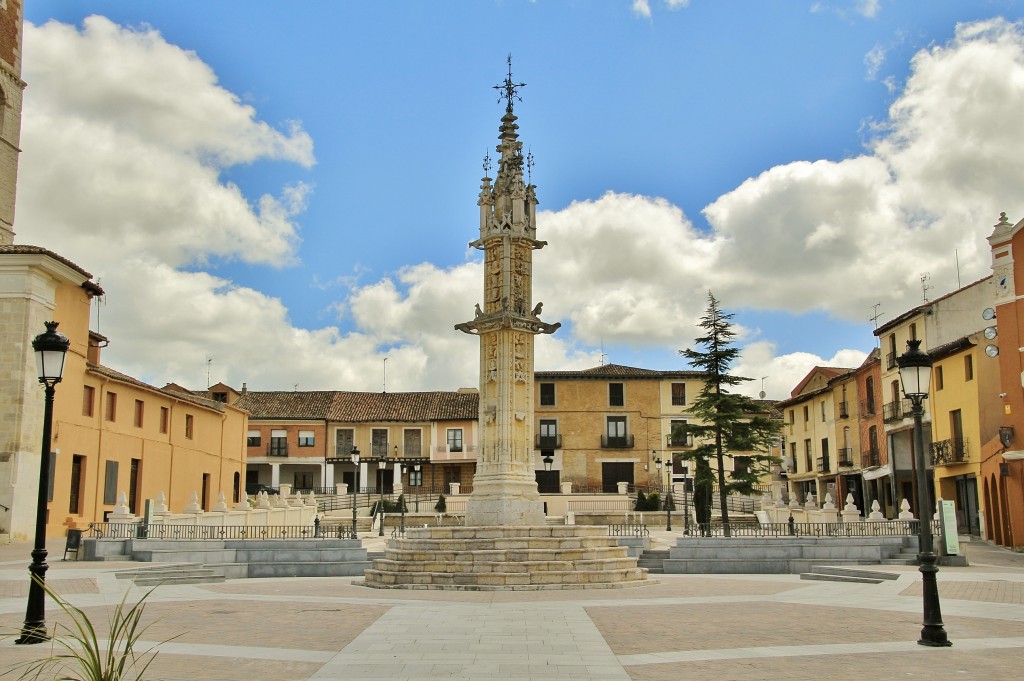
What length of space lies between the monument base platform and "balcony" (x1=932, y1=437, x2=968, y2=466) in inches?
868

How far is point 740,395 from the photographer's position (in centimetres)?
3416

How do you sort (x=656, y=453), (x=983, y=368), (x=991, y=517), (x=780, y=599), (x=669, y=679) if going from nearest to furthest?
(x=669, y=679) → (x=780, y=599) → (x=991, y=517) → (x=983, y=368) → (x=656, y=453)

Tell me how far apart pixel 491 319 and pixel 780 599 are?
28.1ft

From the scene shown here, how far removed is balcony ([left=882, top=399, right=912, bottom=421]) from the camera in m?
41.0

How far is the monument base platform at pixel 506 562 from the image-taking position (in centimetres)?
1680

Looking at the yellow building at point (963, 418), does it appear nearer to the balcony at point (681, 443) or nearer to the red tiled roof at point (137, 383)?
the balcony at point (681, 443)

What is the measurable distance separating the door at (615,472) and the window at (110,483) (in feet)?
112

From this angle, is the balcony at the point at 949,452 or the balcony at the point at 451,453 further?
the balcony at the point at 451,453

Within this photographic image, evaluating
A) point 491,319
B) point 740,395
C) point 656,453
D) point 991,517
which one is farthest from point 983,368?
point 656,453

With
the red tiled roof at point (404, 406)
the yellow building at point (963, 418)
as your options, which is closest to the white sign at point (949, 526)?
the yellow building at point (963, 418)

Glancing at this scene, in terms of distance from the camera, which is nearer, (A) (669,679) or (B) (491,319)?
(A) (669,679)

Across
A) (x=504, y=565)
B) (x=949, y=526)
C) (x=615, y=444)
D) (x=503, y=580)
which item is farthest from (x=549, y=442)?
(x=503, y=580)

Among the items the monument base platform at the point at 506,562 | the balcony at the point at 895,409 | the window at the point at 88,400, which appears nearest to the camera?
the monument base platform at the point at 506,562

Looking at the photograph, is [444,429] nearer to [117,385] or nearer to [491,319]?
[117,385]
